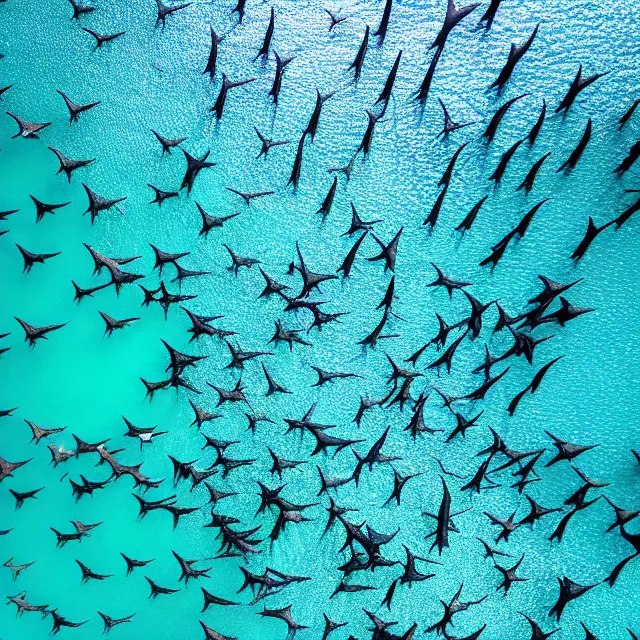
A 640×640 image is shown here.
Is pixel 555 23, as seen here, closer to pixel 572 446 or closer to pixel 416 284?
pixel 416 284

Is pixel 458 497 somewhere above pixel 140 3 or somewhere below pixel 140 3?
below

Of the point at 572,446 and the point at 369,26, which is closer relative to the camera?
the point at 572,446

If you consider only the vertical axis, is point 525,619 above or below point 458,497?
below

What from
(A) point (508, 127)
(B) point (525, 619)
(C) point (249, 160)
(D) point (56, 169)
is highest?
(D) point (56, 169)

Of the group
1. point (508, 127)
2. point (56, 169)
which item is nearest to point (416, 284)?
point (508, 127)

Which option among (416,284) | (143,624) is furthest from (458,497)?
(143,624)

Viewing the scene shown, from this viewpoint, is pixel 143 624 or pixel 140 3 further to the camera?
pixel 140 3

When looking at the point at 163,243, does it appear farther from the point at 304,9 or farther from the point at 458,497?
the point at 458,497
